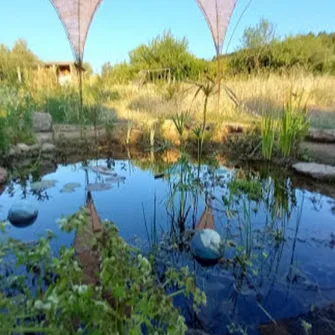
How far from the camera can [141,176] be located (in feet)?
10.3

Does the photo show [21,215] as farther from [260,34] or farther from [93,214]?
[260,34]

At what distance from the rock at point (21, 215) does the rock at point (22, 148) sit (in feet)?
6.11

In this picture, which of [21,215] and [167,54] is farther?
[167,54]

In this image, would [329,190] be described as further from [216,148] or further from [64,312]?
[64,312]

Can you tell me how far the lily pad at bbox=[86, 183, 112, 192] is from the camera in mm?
2662

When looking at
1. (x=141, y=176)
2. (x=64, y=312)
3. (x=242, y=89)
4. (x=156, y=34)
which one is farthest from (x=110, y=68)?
(x=64, y=312)

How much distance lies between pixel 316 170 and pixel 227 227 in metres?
1.41

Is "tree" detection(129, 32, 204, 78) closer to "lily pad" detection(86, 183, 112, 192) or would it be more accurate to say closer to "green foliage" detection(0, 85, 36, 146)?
"green foliage" detection(0, 85, 36, 146)

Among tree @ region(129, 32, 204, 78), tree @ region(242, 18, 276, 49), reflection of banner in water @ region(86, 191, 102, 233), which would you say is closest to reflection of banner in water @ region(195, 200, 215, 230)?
reflection of banner in water @ region(86, 191, 102, 233)

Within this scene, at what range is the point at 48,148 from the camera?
4.05 metres

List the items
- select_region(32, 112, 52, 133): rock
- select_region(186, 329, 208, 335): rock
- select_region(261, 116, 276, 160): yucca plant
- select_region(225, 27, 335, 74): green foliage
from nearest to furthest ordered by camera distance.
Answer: select_region(186, 329, 208, 335): rock → select_region(261, 116, 276, 160): yucca plant → select_region(32, 112, 52, 133): rock → select_region(225, 27, 335, 74): green foliage

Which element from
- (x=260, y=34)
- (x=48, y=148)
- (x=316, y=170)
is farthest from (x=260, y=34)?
(x=316, y=170)

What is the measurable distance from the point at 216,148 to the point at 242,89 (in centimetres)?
374

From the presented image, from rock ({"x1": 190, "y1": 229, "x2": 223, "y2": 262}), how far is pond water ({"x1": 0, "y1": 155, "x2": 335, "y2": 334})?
0.14ft
